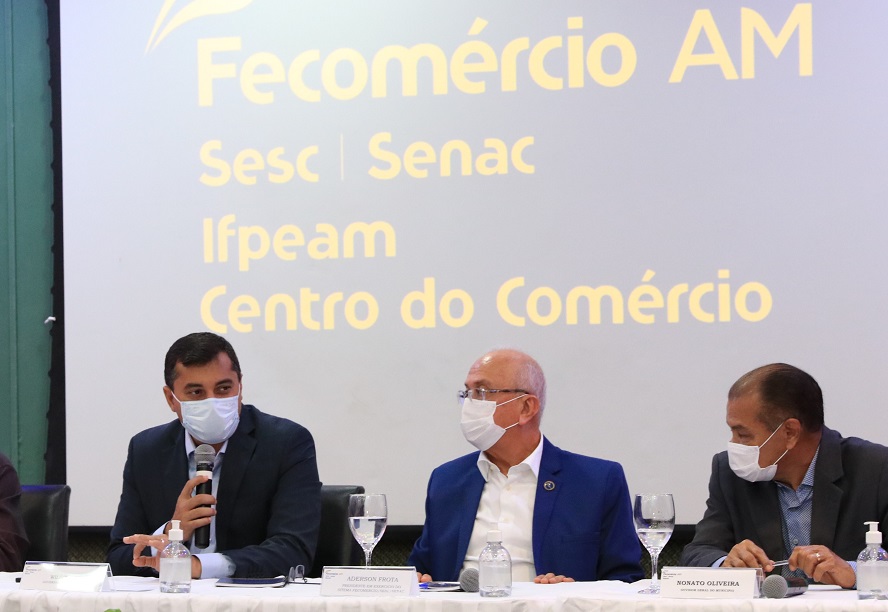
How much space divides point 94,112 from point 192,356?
6.25 ft

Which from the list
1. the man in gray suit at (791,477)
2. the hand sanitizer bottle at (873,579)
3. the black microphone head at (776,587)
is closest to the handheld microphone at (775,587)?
the black microphone head at (776,587)

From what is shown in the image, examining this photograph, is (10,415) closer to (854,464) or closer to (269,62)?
(269,62)

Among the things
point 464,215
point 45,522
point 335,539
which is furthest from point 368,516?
point 464,215

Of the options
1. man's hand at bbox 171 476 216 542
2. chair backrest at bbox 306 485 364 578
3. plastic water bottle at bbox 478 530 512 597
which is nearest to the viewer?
plastic water bottle at bbox 478 530 512 597

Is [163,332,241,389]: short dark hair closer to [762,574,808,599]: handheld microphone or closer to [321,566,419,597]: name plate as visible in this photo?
[321,566,419,597]: name plate

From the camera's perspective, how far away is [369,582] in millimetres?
2344

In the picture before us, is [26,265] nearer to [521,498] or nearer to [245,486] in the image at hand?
[245,486]

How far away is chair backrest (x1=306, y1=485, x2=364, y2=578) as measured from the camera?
336 centimetres

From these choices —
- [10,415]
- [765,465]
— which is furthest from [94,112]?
[765,465]

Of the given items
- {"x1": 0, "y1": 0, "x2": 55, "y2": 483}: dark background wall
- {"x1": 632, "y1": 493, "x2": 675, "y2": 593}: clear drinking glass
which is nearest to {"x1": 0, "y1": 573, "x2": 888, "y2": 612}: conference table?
{"x1": 632, "y1": 493, "x2": 675, "y2": 593}: clear drinking glass

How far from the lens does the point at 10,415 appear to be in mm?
4828

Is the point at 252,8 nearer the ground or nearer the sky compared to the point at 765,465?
nearer the sky

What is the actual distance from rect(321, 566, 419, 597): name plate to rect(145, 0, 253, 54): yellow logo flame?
2.99 metres

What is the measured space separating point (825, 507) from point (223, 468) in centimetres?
173
